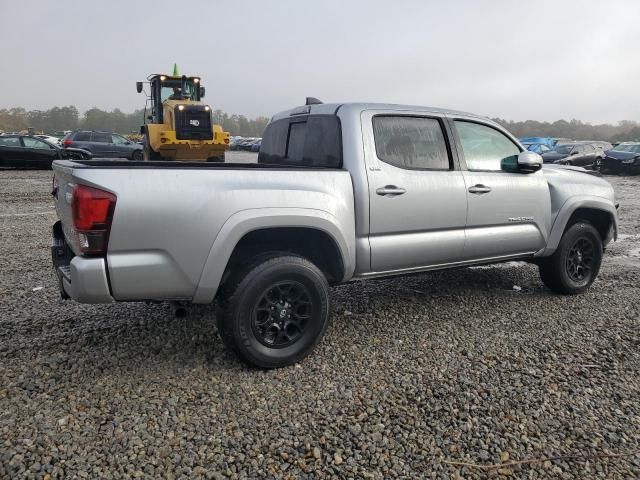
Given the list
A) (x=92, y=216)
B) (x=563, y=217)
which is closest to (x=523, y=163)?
(x=563, y=217)

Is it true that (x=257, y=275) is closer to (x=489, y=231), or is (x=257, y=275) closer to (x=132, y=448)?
(x=132, y=448)

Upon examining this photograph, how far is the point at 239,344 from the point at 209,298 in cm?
36

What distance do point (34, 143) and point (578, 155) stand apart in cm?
2364

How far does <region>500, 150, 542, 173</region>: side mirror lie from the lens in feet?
14.1

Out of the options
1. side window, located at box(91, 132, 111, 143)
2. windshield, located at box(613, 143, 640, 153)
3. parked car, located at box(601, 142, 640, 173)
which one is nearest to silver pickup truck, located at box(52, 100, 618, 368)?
side window, located at box(91, 132, 111, 143)

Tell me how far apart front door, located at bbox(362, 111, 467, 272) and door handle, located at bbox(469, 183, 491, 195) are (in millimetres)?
114

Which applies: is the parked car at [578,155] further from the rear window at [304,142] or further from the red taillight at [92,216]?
the red taillight at [92,216]

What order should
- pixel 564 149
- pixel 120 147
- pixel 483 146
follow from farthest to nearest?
1. pixel 564 149
2. pixel 120 147
3. pixel 483 146

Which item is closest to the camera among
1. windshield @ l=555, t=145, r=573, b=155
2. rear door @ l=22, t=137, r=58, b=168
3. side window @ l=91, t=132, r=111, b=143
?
rear door @ l=22, t=137, r=58, b=168

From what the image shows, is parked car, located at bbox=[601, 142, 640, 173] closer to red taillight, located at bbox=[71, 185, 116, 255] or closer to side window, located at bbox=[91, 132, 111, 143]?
side window, located at bbox=[91, 132, 111, 143]

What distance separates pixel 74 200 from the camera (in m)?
2.75

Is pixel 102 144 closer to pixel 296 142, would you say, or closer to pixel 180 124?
pixel 180 124

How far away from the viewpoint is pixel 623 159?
21.8 metres

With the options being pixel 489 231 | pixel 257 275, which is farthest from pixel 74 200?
pixel 489 231
